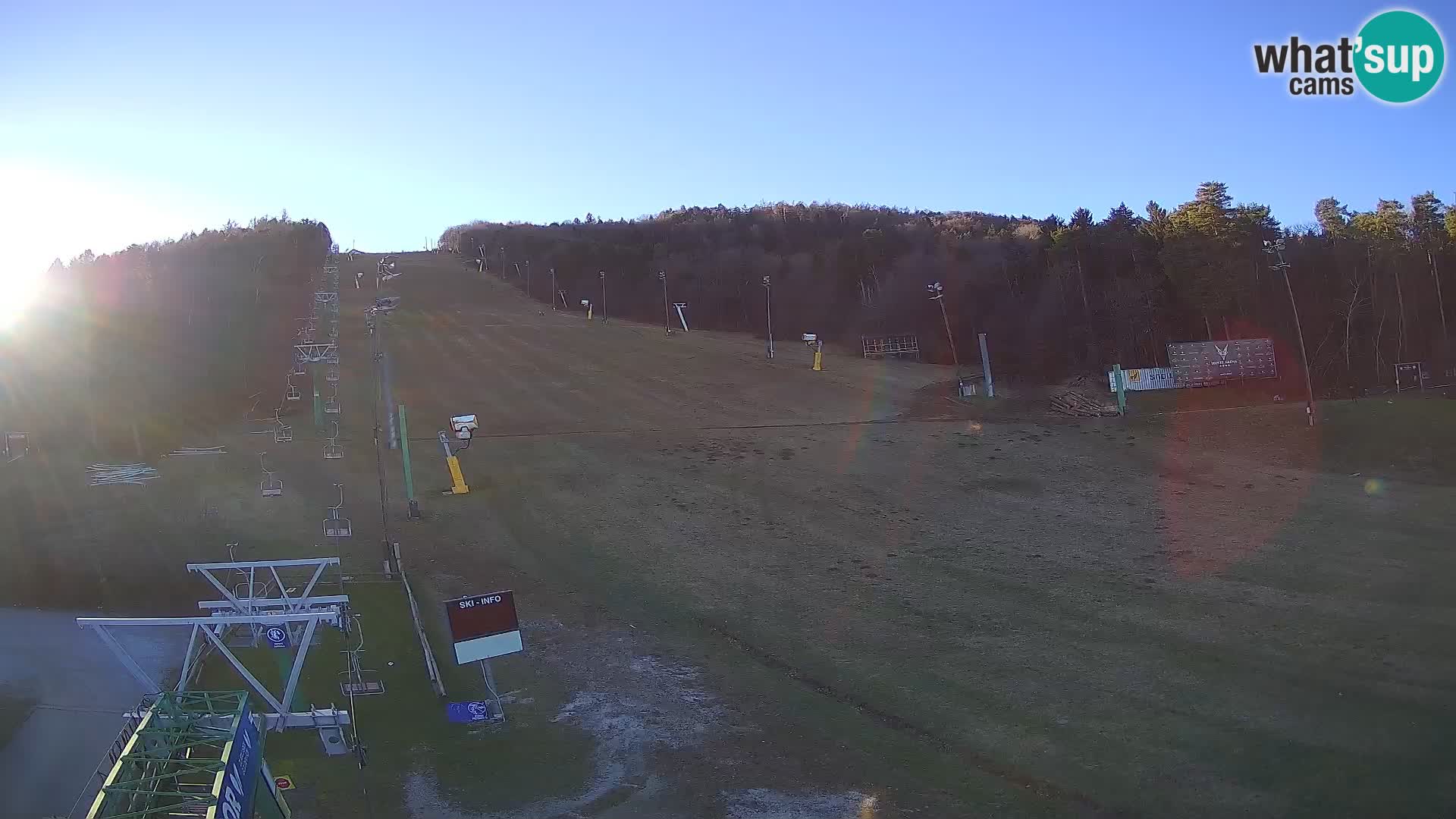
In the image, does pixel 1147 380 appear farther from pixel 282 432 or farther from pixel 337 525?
pixel 282 432

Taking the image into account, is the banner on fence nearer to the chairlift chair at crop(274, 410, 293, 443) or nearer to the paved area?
the chairlift chair at crop(274, 410, 293, 443)

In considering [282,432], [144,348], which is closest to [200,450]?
[282,432]

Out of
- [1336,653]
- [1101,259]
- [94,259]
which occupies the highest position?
[94,259]

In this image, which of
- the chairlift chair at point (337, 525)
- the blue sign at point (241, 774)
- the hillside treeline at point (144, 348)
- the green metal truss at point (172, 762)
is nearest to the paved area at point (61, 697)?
the green metal truss at point (172, 762)

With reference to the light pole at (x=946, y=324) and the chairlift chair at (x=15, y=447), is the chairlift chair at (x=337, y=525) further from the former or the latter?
the light pole at (x=946, y=324)

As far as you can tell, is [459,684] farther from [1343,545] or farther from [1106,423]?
[1106,423]

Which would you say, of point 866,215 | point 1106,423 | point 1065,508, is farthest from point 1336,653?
point 866,215
